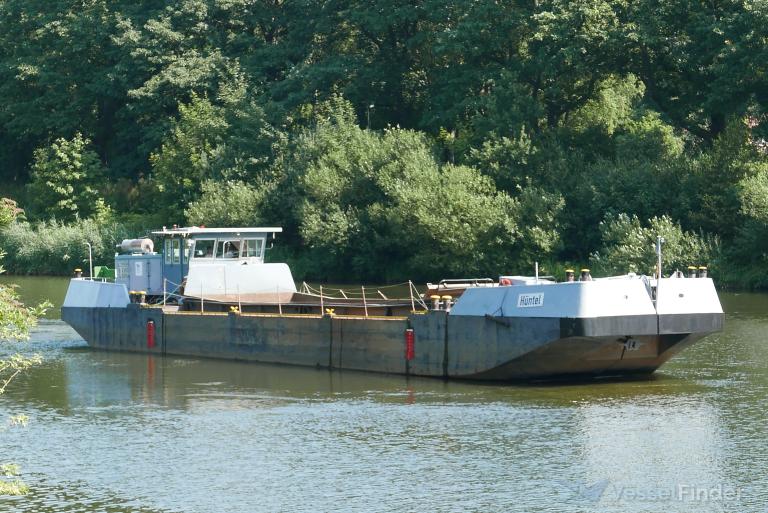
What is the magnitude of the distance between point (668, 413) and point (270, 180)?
4963 cm

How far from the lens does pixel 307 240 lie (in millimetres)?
70812

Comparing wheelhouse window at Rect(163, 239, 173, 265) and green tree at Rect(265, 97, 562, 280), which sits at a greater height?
green tree at Rect(265, 97, 562, 280)

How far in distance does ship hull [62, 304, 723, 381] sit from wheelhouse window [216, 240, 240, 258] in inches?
→ 109

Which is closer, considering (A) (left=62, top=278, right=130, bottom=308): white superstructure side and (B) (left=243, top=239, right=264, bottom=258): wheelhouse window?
(B) (left=243, top=239, right=264, bottom=258): wheelhouse window

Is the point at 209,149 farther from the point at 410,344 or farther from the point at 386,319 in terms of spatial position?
the point at 410,344

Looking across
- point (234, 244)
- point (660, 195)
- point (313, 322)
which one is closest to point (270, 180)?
point (660, 195)

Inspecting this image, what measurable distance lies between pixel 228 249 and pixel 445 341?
1172 cm

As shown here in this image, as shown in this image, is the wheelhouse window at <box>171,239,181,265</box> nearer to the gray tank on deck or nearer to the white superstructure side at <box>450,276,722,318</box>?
the gray tank on deck

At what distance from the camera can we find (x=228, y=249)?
144ft

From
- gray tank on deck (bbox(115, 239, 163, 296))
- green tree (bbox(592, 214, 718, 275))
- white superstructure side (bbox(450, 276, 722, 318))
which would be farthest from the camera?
green tree (bbox(592, 214, 718, 275))

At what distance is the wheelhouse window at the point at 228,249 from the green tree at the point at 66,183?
1903 inches

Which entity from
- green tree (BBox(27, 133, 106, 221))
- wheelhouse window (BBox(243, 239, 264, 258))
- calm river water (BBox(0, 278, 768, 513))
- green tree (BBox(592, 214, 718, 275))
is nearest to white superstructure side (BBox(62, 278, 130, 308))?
wheelhouse window (BBox(243, 239, 264, 258))

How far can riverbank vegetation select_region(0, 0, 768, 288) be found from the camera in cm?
6419

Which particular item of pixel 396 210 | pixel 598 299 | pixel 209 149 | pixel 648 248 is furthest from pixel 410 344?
pixel 209 149
